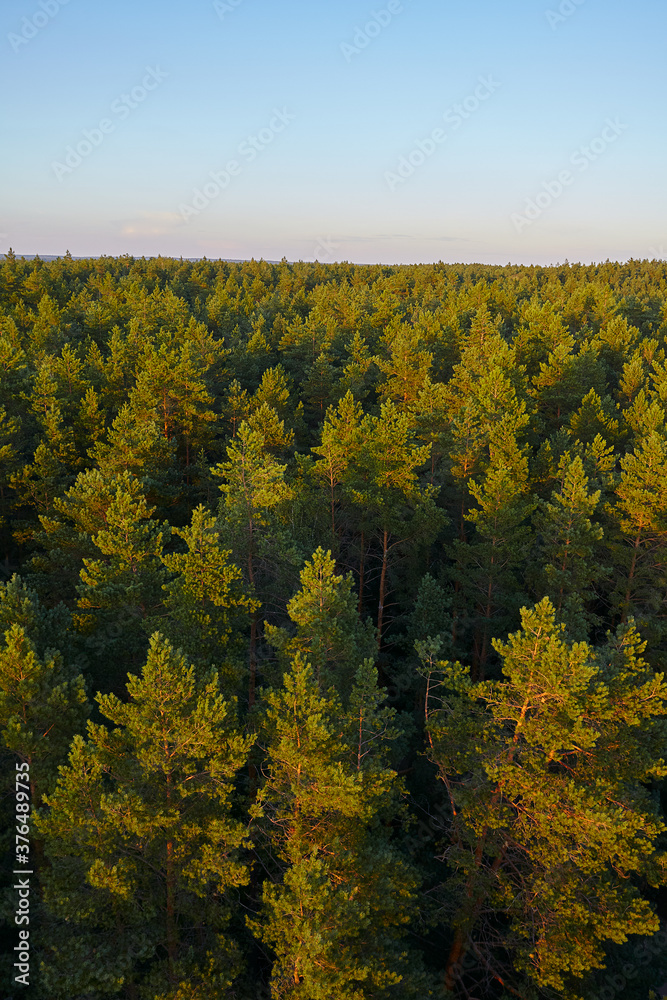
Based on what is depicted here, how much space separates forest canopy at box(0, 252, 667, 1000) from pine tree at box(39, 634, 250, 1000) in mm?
70

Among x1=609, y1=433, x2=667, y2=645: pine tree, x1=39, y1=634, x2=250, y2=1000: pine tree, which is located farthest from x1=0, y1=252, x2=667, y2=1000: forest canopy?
x1=609, y1=433, x2=667, y2=645: pine tree

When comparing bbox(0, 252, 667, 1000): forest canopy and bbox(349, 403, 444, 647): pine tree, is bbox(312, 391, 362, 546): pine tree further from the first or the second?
bbox(349, 403, 444, 647): pine tree

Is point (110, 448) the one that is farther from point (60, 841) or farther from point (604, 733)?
point (604, 733)

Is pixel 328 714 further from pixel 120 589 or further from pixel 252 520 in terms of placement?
pixel 120 589

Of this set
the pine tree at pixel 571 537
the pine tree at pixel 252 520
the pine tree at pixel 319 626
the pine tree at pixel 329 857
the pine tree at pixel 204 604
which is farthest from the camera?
the pine tree at pixel 571 537

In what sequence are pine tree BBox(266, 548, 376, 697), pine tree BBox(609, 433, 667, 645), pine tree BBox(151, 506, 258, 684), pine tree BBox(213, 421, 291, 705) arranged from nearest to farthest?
pine tree BBox(151, 506, 258, 684), pine tree BBox(266, 548, 376, 697), pine tree BBox(213, 421, 291, 705), pine tree BBox(609, 433, 667, 645)

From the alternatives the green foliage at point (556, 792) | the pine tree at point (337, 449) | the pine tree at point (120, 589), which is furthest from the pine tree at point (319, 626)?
the pine tree at point (337, 449)

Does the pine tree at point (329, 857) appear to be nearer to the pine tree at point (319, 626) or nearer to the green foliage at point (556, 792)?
the pine tree at point (319, 626)

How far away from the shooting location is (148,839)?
12414 millimetres

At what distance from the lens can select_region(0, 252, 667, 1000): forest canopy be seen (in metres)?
12.2

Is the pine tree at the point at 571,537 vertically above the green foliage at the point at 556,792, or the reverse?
the pine tree at the point at 571,537

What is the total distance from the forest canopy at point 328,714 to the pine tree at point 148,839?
0.07m

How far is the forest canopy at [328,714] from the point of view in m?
12.2

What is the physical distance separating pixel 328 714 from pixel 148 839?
4.50 meters
